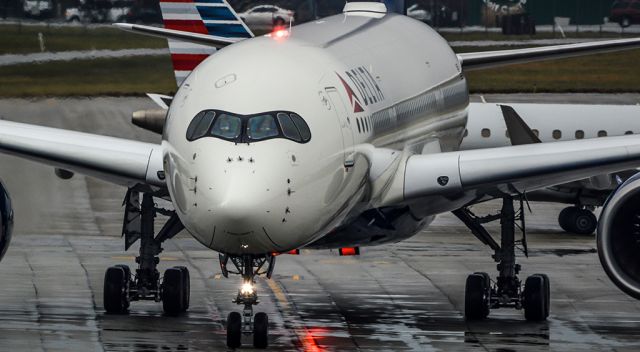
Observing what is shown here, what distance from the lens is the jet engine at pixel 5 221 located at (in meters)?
22.9

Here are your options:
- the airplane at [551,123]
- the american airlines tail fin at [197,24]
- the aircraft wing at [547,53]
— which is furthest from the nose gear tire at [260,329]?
the airplane at [551,123]

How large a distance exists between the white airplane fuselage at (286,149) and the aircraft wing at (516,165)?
538mm

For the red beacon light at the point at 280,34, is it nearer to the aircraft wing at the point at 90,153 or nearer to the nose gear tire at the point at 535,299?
the aircraft wing at the point at 90,153

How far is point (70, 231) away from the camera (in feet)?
118

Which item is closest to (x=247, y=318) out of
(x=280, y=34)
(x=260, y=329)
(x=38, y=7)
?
(x=260, y=329)

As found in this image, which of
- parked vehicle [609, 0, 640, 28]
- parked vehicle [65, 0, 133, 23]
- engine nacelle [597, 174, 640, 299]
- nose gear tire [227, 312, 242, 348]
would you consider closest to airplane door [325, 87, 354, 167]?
nose gear tire [227, 312, 242, 348]

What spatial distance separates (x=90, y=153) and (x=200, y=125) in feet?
13.5

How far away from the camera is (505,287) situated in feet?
82.4

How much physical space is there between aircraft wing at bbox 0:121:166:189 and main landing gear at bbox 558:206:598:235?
54.3 feet

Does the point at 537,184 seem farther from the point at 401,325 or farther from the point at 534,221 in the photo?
the point at 534,221

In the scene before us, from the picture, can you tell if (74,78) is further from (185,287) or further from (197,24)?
(185,287)

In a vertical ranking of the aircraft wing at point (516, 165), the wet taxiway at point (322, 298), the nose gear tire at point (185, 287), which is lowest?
the wet taxiway at point (322, 298)

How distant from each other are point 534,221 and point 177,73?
931 centimetres

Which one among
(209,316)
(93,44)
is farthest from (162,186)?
(93,44)
